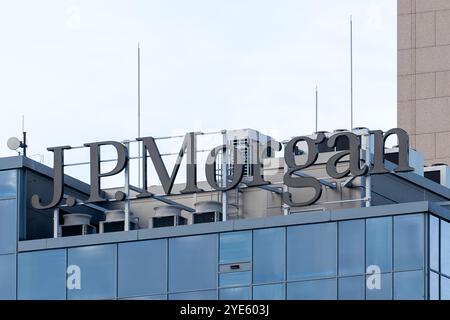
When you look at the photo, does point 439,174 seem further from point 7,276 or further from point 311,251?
point 7,276

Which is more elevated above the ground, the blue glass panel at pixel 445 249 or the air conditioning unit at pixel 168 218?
the air conditioning unit at pixel 168 218

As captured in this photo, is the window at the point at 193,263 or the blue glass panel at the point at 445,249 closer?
the blue glass panel at the point at 445,249

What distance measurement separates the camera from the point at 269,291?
230 ft

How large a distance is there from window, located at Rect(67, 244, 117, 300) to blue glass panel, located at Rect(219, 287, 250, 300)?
13.6 ft

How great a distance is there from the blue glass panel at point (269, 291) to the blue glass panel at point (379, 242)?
3.18 metres

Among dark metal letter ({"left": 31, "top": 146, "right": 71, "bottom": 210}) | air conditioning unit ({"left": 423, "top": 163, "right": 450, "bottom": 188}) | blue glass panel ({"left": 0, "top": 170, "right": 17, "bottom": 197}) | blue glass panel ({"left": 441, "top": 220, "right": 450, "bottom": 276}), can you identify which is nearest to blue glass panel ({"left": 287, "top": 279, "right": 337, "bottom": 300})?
blue glass panel ({"left": 441, "top": 220, "right": 450, "bottom": 276})

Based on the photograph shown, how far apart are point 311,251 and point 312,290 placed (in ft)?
4.58

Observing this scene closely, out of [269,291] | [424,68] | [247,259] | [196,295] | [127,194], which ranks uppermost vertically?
[424,68]

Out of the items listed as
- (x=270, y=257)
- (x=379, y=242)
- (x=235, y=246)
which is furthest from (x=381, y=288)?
(x=235, y=246)

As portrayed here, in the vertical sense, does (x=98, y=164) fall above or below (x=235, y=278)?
above

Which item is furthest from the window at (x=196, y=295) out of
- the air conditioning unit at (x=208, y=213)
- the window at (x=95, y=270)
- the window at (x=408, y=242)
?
the window at (x=408, y=242)

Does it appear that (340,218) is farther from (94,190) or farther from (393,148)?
(393,148)

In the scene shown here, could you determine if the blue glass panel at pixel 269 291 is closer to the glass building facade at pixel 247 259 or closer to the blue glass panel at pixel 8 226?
the glass building facade at pixel 247 259

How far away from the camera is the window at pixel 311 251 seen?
6969cm
